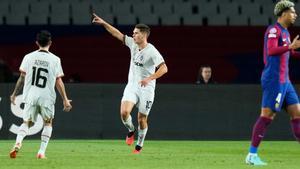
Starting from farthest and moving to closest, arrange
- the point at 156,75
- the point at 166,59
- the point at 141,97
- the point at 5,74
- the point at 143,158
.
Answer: the point at 166,59, the point at 5,74, the point at 141,97, the point at 156,75, the point at 143,158

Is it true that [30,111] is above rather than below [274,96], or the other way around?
below

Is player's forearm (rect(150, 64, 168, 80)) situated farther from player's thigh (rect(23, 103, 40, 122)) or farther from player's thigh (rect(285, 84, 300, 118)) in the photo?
player's thigh (rect(285, 84, 300, 118))

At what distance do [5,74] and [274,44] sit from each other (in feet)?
38.8

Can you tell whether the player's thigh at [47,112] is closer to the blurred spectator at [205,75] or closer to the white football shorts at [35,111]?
the white football shorts at [35,111]

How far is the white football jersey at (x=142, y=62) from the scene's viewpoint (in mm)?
14250

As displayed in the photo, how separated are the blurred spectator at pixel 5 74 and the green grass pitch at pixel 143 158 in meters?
5.19

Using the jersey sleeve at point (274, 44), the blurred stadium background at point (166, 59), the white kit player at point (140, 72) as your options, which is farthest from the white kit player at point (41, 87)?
the blurred stadium background at point (166, 59)

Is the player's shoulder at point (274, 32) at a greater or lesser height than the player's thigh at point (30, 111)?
greater

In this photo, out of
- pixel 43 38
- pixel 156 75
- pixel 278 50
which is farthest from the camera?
pixel 156 75

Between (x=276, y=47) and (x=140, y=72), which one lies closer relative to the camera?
(x=276, y=47)

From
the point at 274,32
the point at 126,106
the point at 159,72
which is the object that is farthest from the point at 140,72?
the point at 274,32

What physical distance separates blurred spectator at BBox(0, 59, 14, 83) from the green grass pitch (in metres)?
5.19

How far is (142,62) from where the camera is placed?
47.1 feet

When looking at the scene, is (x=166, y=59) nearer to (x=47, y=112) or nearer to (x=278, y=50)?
(x=47, y=112)
